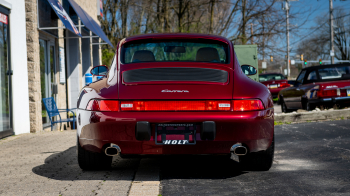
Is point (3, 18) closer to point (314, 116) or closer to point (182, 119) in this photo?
point (182, 119)

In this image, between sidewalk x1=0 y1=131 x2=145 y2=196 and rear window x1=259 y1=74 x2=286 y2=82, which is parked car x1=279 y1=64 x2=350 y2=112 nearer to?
sidewalk x1=0 y1=131 x2=145 y2=196

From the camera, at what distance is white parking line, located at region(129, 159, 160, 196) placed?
14.2 feet

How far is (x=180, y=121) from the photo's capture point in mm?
4445

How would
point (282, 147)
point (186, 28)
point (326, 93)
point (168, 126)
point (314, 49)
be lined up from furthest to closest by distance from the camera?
point (314, 49), point (186, 28), point (326, 93), point (282, 147), point (168, 126)

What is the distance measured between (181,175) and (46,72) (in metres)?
9.25

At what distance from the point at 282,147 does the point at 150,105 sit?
3587mm

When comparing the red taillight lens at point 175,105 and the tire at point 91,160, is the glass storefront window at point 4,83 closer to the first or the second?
the tire at point 91,160

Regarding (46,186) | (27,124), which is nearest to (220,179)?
(46,186)

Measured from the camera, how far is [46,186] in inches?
181

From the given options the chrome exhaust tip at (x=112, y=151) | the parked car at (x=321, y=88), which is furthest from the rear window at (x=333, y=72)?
the chrome exhaust tip at (x=112, y=151)

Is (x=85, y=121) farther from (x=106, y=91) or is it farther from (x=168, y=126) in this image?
(x=168, y=126)

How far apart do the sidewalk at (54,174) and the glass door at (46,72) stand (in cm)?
534

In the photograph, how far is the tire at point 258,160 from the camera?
5127 mm

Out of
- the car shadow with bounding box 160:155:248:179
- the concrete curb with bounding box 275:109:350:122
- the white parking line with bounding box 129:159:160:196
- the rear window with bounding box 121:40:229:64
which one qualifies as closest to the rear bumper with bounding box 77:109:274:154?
the white parking line with bounding box 129:159:160:196
